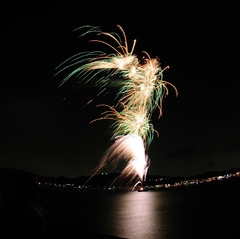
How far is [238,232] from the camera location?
17.2 m

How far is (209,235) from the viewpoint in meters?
16.8

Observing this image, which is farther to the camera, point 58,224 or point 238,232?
point 238,232

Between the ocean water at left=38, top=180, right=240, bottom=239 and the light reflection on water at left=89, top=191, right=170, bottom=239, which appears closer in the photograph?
the light reflection on water at left=89, top=191, right=170, bottom=239

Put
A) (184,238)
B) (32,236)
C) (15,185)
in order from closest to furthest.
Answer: (32,236), (15,185), (184,238)

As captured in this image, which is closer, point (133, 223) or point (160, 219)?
point (133, 223)

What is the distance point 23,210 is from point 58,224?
1040 millimetres

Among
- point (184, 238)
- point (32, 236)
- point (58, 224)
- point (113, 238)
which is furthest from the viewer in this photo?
point (184, 238)

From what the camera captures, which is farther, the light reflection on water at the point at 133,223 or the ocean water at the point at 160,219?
the ocean water at the point at 160,219

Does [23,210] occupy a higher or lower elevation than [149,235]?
higher

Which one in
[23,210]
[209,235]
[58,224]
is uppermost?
[23,210]

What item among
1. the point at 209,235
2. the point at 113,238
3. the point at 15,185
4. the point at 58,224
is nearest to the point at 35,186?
the point at 15,185

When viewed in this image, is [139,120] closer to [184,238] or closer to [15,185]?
[184,238]

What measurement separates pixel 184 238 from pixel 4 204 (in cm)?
1379

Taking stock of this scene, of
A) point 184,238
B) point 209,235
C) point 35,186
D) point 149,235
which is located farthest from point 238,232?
point 35,186
